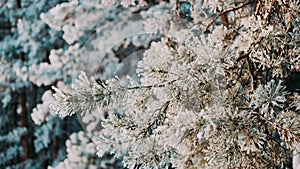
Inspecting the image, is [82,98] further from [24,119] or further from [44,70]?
[24,119]

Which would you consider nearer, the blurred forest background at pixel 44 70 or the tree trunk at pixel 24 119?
the blurred forest background at pixel 44 70

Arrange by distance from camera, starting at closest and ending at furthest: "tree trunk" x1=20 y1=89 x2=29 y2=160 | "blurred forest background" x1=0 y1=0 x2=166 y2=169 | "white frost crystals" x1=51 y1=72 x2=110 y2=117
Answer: "white frost crystals" x1=51 y1=72 x2=110 y2=117 → "blurred forest background" x1=0 y1=0 x2=166 y2=169 → "tree trunk" x1=20 y1=89 x2=29 y2=160

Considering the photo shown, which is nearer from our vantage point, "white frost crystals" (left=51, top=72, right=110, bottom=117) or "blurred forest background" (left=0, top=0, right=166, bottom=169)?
"white frost crystals" (left=51, top=72, right=110, bottom=117)

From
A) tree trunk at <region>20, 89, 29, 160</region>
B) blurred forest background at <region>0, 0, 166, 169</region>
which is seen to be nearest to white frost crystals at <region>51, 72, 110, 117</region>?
blurred forest background at <region>0, 0, 166, 169</region>

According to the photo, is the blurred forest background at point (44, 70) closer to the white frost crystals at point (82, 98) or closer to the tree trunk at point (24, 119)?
the tree trunk at point (24, 119)

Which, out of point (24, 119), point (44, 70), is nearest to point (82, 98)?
point (44, 70)

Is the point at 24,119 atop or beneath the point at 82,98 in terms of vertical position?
beneath

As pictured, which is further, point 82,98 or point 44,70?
point 44,70

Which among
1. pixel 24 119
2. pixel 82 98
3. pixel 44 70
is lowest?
pixel 24 119

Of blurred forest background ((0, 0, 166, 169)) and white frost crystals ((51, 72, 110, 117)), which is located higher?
white frost crystals ((51, 72, 110, 117))

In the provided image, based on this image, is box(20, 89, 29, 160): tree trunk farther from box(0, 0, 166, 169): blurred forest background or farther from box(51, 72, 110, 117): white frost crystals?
box(51, 72, 110, 117): white frost crystals

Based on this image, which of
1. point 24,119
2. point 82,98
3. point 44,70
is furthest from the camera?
point 24,119

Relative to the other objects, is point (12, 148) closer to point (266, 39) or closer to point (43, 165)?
point (43, 165)

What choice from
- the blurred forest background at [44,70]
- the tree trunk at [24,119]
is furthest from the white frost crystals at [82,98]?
the tree trunk at [24,119]
